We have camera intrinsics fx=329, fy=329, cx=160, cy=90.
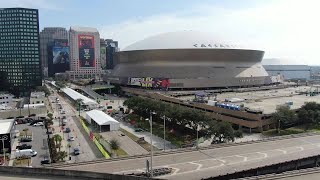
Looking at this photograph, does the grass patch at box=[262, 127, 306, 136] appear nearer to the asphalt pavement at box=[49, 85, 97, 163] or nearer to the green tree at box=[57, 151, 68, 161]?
the asphalt pavement at box=[49, 85, 97, 163]

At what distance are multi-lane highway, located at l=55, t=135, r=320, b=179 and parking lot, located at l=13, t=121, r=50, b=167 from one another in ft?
40.3

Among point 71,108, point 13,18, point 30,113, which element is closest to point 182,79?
point 71,108

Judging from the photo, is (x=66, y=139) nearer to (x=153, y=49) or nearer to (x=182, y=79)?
(x=182, y=79)

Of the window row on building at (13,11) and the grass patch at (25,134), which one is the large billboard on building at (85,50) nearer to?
the window row on building at (13,11)

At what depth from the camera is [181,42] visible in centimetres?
10569

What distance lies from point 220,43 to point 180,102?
43.4 metres

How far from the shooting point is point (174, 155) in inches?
1083

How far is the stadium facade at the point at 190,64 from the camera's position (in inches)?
3922

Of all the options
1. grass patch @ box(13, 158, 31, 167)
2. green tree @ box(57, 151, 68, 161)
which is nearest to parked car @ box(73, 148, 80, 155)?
green tree @ box(57, 151, 68, 161)

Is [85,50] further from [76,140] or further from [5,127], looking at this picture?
[5,127]

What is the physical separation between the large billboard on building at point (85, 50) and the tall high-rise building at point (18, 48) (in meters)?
68.8

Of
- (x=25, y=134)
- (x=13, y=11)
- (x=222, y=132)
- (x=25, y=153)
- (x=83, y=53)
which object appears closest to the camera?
(x=25, y=153)

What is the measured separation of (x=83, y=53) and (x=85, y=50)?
82.8 inches

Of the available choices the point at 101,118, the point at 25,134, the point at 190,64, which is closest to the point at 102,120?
the point at 101,118
